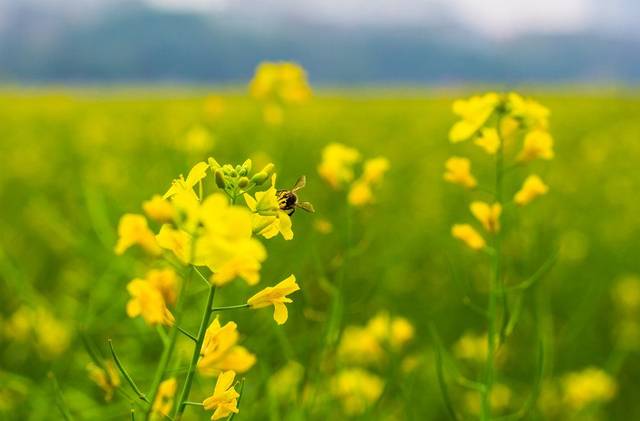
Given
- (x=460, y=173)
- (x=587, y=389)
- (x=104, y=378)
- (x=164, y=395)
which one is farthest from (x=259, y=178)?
(x=587, y=389)

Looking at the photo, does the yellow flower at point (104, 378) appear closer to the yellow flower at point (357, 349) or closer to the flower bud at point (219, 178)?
the flower bud at point (219, 178)

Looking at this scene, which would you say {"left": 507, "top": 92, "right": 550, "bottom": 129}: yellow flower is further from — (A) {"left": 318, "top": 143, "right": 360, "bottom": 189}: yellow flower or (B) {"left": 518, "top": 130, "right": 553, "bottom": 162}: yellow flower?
(A) {"left": 318, "top": 143, "right": 360, "bottom": 189}: yellow flower

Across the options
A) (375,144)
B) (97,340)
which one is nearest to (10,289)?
(97,340)

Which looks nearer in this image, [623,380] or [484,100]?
[484,100]

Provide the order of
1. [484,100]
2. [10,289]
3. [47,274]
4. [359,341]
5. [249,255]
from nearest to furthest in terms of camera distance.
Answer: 1. [249,255]
2. [484,100]
3. [359,341]
4. [10,289]
5. [47,274]

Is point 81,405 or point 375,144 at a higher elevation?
point 81,405

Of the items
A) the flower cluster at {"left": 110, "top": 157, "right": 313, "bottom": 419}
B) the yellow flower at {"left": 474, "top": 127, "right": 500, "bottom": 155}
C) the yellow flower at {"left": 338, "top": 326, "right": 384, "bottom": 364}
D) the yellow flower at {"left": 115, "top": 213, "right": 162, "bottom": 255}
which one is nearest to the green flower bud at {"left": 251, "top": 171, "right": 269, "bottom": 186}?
the flower cluster at {"left": 110, "top": 157, "right": 313, "bottom": 419}

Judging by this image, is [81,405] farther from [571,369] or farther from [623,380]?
[623,380]
